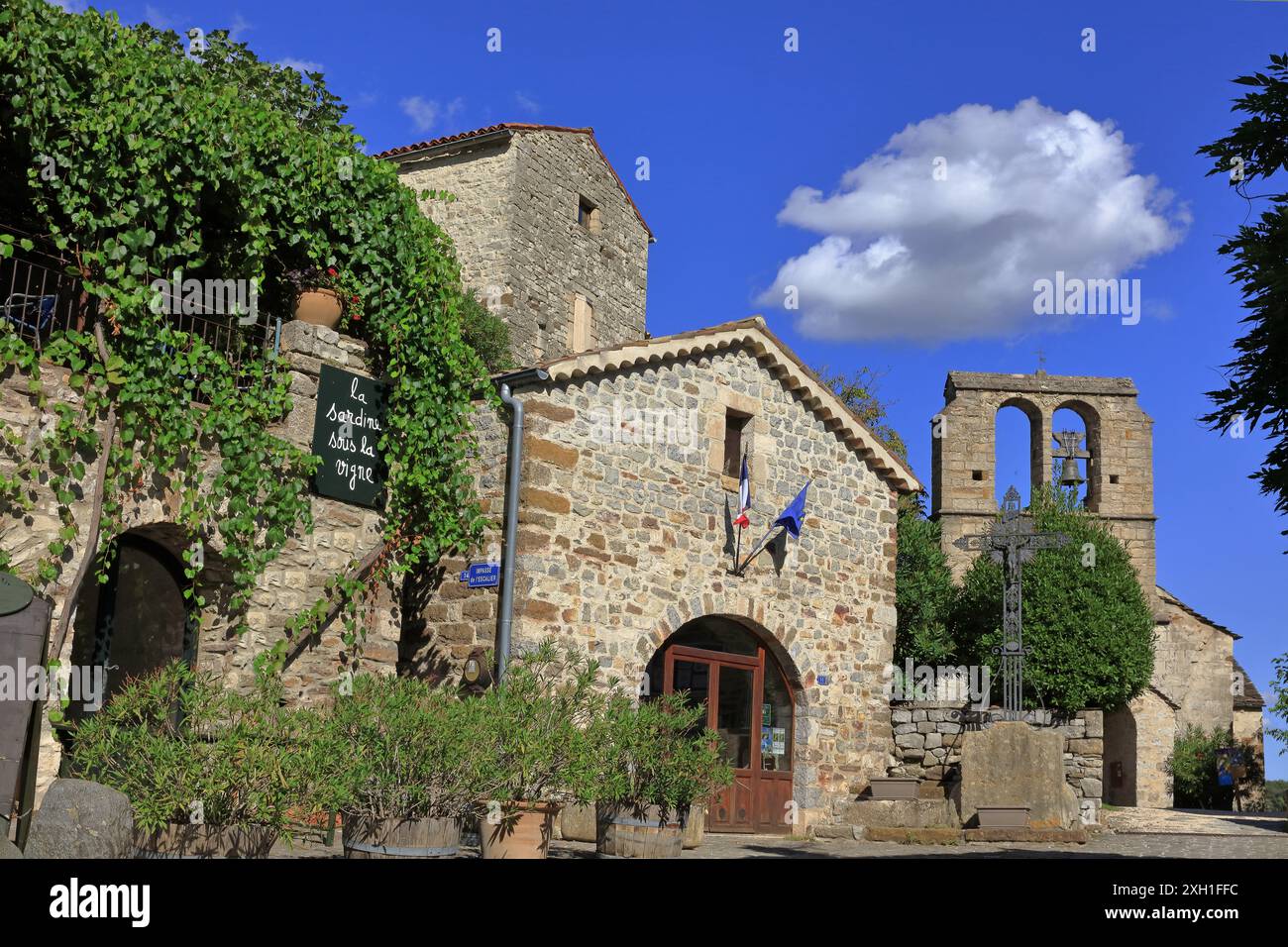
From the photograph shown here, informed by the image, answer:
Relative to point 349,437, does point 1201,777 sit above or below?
below

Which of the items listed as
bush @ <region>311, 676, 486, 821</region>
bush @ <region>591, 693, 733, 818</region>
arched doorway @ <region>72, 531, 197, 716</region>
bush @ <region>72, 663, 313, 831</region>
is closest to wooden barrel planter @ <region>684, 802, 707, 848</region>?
bush @ <region>591, 693, 733, 818</region>

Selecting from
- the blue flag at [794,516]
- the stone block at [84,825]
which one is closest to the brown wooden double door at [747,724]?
the blue flag at [794,516]

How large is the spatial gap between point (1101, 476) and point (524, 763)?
964 inches

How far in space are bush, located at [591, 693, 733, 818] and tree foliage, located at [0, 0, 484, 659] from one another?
2.85 m

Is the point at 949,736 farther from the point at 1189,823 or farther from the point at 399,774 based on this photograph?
the point at 399,774

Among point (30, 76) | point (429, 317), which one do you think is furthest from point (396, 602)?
point (30, 76)

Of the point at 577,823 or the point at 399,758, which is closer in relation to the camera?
the point at 399,758

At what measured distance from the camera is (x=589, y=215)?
25188 millimetres

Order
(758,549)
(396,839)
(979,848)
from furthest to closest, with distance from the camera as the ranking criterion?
(758,549), (979,848), (396,839)

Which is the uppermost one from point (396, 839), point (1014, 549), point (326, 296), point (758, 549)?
point (326, 296)

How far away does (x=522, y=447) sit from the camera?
38.9ft

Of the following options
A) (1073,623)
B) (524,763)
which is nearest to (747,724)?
(524,763)

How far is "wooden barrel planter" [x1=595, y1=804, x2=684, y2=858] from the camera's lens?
9172 mm
